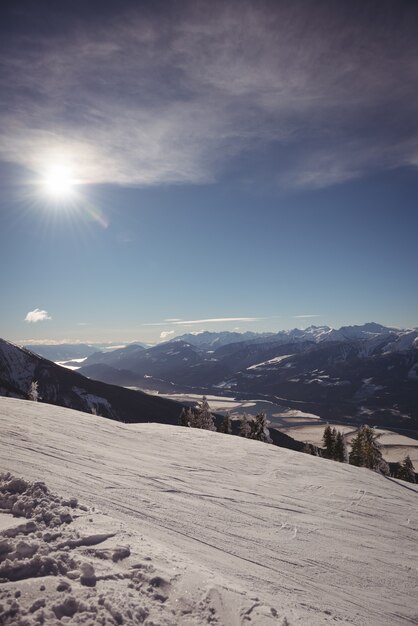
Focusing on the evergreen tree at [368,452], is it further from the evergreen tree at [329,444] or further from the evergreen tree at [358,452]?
the evergreen tree at [329,444]

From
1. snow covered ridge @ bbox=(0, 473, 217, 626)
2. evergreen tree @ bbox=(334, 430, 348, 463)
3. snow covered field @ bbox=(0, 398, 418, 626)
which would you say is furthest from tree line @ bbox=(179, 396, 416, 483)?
snow covered ridge @ bbox=(0, 473, 217, 626)

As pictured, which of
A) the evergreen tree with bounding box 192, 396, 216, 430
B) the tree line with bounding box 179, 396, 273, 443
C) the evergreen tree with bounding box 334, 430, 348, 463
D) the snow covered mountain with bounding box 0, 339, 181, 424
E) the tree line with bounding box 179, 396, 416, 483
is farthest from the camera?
the snow covered mountain with bounding box 0, 339, 181, 424

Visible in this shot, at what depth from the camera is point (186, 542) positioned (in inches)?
283

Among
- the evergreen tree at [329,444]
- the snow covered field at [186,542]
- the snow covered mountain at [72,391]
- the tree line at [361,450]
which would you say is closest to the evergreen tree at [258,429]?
the evergreen tree at [329,444]

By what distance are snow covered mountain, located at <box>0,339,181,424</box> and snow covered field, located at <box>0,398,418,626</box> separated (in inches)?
4776

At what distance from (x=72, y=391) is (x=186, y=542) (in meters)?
143

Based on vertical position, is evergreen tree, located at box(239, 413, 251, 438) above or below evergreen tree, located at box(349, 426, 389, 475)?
above

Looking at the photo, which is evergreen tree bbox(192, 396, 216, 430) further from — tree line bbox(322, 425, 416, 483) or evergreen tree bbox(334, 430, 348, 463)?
evergreen tree bbox(334, 430, 348, 463)

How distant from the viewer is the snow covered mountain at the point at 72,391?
12925 cm

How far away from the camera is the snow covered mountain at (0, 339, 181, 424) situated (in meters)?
129

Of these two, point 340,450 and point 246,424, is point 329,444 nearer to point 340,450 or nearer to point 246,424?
point 340,450

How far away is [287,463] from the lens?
18125 mm

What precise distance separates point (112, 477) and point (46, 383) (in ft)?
466

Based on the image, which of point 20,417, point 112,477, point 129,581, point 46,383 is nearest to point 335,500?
point 112,477
